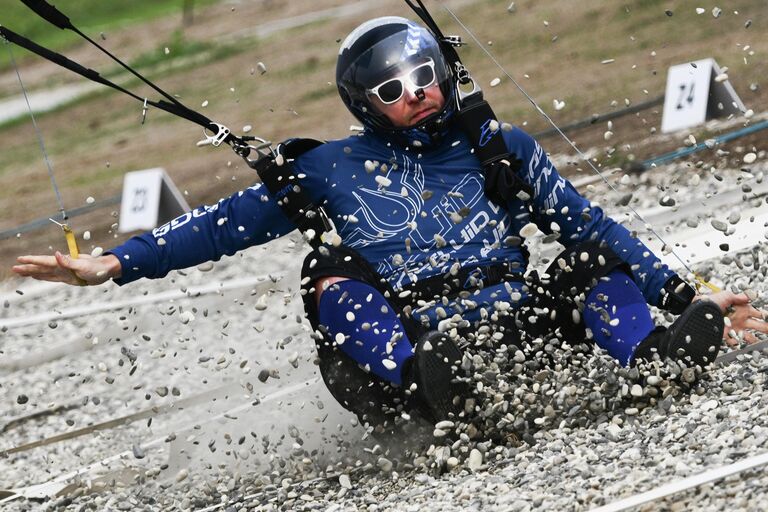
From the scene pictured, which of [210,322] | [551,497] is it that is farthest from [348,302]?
[210,322]

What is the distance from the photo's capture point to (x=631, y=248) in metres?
5.27

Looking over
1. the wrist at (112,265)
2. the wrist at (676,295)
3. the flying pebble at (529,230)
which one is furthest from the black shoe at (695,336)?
the wrist at (112,265)

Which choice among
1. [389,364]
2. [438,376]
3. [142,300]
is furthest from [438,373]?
[142,300]

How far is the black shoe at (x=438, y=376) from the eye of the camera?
Result: 457 centimetres

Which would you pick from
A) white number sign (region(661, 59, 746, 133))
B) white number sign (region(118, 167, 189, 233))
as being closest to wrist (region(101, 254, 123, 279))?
white number sign (region(118, 167, 189, 233))

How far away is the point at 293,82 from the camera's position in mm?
17453

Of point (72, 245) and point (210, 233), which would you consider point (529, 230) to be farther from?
point (72, 245)

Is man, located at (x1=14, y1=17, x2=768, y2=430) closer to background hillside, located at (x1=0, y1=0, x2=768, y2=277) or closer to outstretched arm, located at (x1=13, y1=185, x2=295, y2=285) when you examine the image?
outstretched arm, located at (x1=13, y1=185, x2=295, y2=285)

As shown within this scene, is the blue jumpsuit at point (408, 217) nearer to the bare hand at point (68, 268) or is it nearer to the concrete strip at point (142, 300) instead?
the bare hand at point (68, 268)

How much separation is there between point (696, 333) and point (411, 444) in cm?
100

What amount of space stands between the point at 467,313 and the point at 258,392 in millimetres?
2102

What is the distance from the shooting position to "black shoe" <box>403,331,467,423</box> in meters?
4.57

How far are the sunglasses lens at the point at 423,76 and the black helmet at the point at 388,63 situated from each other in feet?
0.05

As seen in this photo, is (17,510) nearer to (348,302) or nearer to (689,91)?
(348,302)
